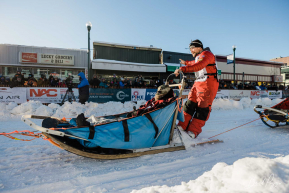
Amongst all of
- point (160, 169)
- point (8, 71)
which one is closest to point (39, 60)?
point (8, 71)

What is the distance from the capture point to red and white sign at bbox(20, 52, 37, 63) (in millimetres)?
13867

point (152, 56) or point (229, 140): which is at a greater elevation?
point (152, 56)

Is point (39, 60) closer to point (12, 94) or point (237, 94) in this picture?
point (12, 94)

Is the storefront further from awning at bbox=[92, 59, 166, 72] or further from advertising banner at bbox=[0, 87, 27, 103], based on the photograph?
advertising banner at bbox=[0, 87, 27, 103]

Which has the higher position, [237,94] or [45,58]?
[45,58]

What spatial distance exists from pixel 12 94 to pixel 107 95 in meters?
4.04

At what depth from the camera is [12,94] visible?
705 centimetres

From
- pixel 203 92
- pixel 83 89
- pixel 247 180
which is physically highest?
pixel 83 89

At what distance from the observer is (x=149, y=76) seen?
16.4 meters

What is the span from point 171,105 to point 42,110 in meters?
4.90

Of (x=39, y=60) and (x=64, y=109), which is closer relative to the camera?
(x=64, y=109)

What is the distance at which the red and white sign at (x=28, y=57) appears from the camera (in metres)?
13.9

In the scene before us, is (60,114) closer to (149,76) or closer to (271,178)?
(271,178)

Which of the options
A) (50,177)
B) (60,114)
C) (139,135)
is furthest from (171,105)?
(60,114)
